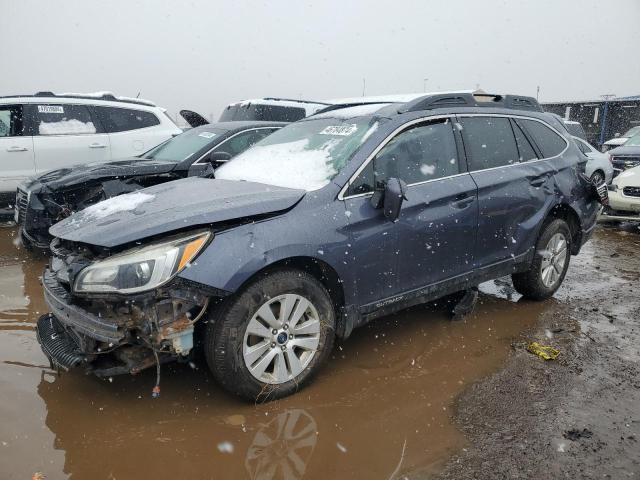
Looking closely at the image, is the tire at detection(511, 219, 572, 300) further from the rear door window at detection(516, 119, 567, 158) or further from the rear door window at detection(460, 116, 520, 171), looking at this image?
the rear door window at detection(460, 116, 520, 171)

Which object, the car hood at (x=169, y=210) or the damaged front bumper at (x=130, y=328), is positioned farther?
the car hood at (x=169, y=210)

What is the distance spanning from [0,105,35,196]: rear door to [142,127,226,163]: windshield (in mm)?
1949

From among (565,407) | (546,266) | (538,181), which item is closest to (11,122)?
(538,181)

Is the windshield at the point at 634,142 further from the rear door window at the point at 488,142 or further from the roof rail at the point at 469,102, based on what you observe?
the rear door window at the point at 488,142

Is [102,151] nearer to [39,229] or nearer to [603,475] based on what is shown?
[39,229]

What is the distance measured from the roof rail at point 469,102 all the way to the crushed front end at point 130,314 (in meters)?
1.92

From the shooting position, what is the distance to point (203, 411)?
110 inches

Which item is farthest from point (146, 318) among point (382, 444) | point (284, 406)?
point (382, 444)

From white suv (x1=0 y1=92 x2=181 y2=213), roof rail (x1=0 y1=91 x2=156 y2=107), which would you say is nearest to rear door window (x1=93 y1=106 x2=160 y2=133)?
Answer: white suv (x1=0 y1=92 x2=181 y2=213)

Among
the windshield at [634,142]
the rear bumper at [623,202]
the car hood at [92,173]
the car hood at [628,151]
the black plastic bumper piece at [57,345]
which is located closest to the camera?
the black plastic bumper piece at [57,345]

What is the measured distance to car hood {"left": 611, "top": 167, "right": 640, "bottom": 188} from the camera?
8219 millimetres

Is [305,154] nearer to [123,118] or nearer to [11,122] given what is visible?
[123,118]

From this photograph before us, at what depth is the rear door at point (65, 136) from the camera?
7.12 meters

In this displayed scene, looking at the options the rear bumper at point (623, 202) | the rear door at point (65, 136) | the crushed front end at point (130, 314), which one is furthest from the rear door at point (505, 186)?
the rear door at point (65, 136)
